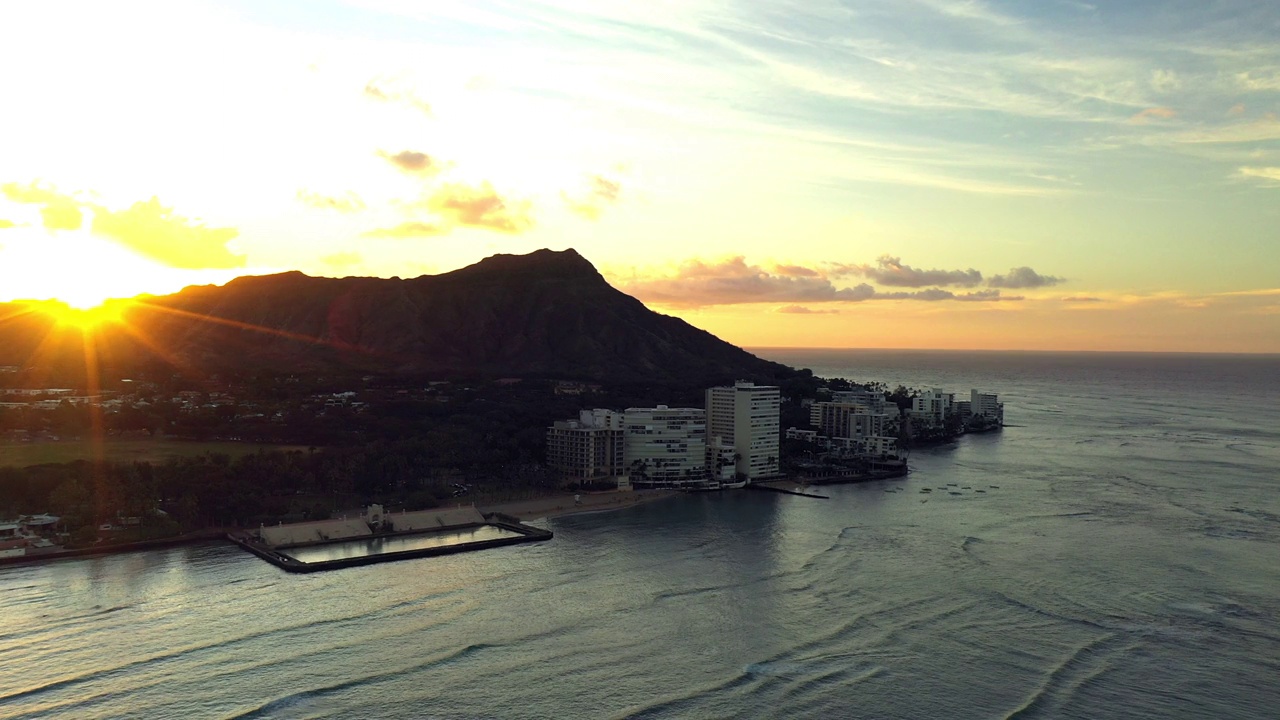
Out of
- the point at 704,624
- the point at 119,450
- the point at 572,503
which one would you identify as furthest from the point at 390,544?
the point at 119,450

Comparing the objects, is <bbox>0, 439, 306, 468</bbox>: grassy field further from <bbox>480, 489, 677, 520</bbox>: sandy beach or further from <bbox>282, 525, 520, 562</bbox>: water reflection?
<bbox>282, 525, 520, 562</bbox>: water reflection

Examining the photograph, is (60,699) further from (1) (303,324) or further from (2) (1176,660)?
(1) (303,324)

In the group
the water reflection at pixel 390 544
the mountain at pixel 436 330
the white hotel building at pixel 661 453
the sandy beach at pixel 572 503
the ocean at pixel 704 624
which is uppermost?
the mountain at pixel 436 330

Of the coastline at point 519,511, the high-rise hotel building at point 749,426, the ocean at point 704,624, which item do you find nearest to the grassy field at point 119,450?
the coastline at point 519,511

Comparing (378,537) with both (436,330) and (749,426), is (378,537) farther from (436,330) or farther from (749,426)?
(436,330)

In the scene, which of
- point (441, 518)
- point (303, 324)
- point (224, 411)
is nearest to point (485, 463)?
point (441, 518)

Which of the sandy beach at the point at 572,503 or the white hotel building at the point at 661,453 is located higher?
the white hotel building at the point at 661,453

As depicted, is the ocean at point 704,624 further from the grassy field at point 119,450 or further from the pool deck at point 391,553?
the grassy field at point 119,450
